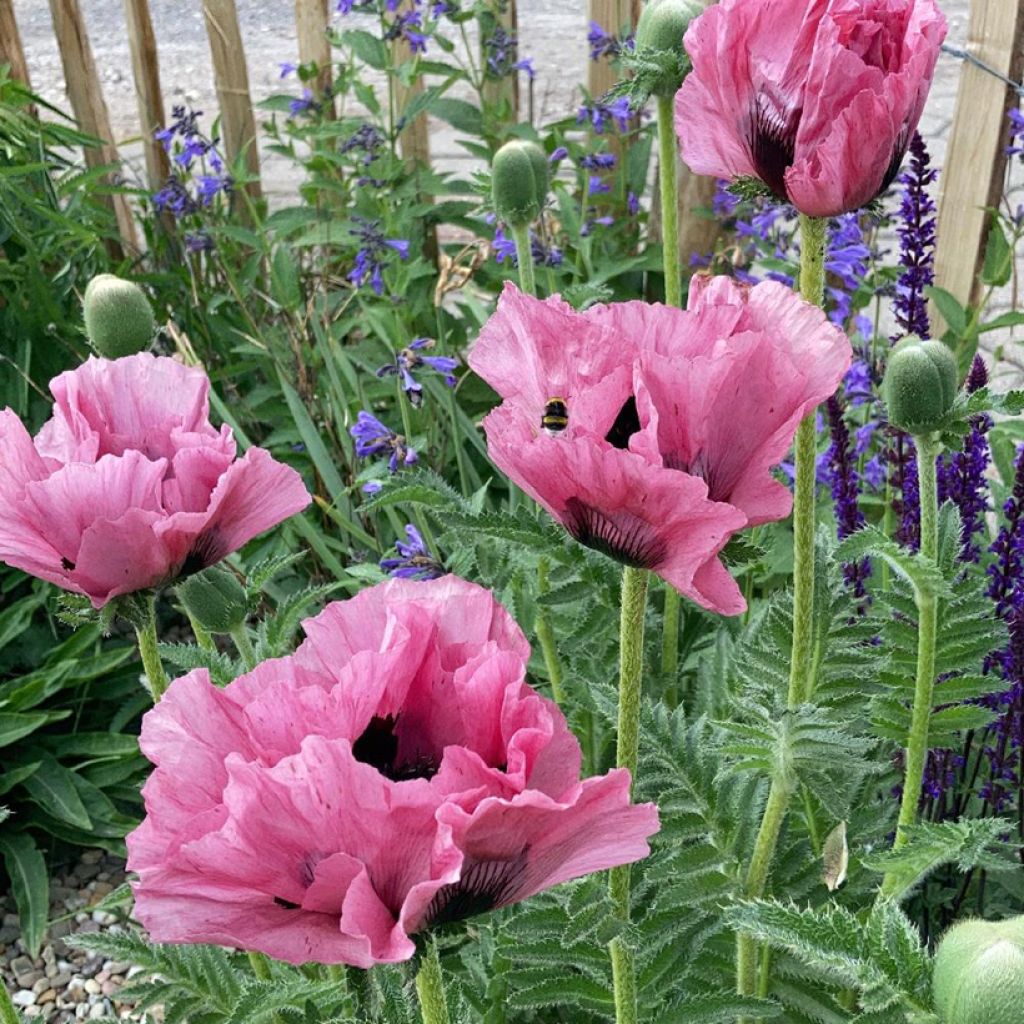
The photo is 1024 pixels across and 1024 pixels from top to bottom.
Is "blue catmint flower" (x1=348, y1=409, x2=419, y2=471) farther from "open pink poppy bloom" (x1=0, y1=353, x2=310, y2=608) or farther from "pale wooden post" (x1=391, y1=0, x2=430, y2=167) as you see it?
"pale wooden post" (x1=391, y1=0, x2=430, y2=167)

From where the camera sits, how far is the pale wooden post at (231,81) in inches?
137

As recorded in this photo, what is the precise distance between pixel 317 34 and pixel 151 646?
276cm

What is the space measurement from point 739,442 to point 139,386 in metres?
0.47

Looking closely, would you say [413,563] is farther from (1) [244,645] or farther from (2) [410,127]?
(2) [410,127]

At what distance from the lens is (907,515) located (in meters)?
1.71

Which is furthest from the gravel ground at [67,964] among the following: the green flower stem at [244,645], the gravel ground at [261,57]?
the gravel ground at [261,57]

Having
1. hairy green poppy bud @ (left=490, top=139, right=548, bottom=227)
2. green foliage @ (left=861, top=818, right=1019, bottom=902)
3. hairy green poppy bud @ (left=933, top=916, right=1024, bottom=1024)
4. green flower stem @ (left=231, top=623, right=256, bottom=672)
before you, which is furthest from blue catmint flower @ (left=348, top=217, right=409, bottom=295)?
hairy green poppy bud @ (left=933, top=916, right=1024, bottom=1024)

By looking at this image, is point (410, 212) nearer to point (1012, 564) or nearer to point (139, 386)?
point (1012, 564)

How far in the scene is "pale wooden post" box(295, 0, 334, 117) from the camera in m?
3.54

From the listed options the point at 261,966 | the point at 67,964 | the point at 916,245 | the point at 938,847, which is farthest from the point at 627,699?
the point at 67,964

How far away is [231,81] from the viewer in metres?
3.59

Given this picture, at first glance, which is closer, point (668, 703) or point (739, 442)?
point (739, 442)

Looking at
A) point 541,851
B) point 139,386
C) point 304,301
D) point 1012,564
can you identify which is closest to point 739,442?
point 541,851

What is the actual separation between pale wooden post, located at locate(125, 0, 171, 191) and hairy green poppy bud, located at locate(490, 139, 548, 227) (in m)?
2.18
